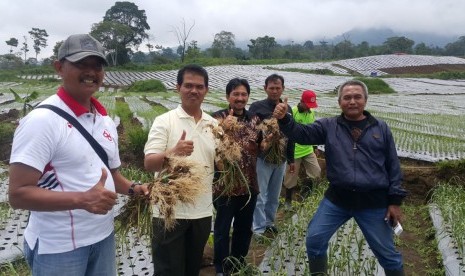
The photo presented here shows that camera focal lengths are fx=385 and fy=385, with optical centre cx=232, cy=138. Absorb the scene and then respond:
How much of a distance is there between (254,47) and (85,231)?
167 ft

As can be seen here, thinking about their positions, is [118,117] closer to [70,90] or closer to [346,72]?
[70,90]

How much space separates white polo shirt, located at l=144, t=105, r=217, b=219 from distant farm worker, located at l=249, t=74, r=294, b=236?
102cm

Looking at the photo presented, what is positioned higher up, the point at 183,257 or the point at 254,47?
the point at 254,47

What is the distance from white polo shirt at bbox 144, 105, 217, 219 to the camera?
2234 millimetres

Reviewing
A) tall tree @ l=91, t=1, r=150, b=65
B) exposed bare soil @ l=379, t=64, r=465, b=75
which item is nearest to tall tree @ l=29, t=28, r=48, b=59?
tall tree @ l=91, t=1, r=150, b=65

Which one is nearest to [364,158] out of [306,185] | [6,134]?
[306,185]

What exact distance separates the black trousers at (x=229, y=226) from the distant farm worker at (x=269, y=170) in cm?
66

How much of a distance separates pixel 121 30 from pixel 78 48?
43155 millimetres

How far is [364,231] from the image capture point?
2531 millimetres

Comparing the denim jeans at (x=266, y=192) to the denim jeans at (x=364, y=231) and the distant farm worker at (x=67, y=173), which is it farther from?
the distant farm worker at (x=67, y=173)

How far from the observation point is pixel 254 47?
50750 mm

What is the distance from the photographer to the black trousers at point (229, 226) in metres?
2.79

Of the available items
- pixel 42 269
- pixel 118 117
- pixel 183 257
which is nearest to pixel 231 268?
pixel 183 257

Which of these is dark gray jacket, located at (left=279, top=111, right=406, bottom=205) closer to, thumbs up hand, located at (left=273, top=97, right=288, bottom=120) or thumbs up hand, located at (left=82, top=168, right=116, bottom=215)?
thumbs up hand, located at (left=273, top=97, right=288, bottom=120)
